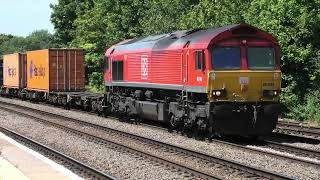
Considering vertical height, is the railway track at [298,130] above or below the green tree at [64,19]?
below

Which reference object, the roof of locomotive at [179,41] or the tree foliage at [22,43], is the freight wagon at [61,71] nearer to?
the roof of locomotive at [179,41]

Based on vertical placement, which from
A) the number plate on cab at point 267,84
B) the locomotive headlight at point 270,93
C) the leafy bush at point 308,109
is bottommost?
the leafy bush at point 308,109

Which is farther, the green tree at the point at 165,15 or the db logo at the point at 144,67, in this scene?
the green tree at the point at 165,15

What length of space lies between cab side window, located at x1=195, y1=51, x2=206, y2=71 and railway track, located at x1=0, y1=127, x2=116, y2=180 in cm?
480

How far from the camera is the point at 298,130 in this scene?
763 inches

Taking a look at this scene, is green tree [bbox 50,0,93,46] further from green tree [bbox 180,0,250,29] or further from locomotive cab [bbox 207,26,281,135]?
locomotive cab [bbox 207,26,281,135]

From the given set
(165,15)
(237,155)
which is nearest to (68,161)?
(237,155)

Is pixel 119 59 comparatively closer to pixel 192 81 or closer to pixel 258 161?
pixel 192 81

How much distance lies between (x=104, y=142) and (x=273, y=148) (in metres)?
4.98

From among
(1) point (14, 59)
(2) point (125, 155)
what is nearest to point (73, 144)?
(2) point (125, 155)

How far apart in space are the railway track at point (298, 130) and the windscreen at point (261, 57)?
2868mm

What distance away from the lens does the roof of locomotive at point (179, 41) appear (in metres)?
17.1

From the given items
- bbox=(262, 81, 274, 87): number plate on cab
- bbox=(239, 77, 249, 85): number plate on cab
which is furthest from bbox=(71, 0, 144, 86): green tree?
bbox=(239, 77, 249, 85): number plate on cab

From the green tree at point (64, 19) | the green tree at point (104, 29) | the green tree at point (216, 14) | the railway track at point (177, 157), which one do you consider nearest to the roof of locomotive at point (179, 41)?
the railway track at point (177, 157)
